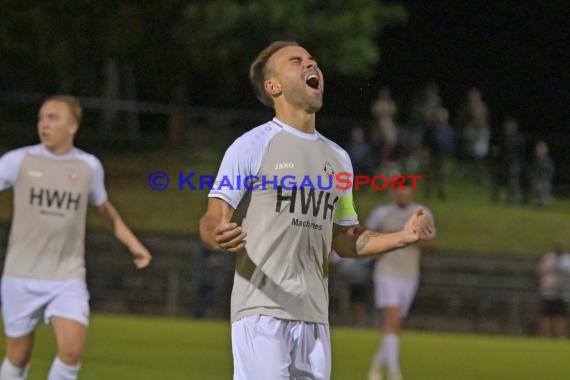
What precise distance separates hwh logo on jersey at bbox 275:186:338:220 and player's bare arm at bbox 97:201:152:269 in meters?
3.16

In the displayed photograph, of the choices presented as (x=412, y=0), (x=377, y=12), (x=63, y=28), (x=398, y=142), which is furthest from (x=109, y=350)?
(x=412, y=0)

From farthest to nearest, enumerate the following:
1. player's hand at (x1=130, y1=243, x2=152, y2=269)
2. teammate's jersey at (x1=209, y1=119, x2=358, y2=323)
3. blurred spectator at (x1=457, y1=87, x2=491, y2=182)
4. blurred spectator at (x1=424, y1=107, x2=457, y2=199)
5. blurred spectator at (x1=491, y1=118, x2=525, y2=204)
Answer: blurred spectator at (x1=491, y1=118, x2=525, y2=204), blurred spectator at (x1=457, y1=87, x2=491, y2=182), blurred spectator at (x1=424, y1=107, x2=457, y2=199), player's hand at (x1=130, y1=243, x2=152, y2=269), teammate's jersey at (x1=209, y1=119, x2=358, y2=323)

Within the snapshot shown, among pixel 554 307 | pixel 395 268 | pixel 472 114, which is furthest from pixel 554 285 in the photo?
pixel 395 268

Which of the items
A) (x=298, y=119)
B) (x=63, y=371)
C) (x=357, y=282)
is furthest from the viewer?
(x=357, y=282)

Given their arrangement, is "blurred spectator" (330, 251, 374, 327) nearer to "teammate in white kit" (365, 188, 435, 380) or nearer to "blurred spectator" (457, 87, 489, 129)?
"blurred spectator" (457, 87, 489, 129)

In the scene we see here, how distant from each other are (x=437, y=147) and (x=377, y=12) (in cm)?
946

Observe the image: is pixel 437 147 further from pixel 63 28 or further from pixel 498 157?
pixel 63 28

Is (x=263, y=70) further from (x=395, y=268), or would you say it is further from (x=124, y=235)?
(x=395, y=268)

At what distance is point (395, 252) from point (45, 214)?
20.4 feet

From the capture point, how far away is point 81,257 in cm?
911

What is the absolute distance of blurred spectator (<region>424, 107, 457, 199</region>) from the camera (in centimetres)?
2989

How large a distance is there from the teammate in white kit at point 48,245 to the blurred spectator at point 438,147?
69.4 ft

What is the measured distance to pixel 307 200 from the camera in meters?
6.15

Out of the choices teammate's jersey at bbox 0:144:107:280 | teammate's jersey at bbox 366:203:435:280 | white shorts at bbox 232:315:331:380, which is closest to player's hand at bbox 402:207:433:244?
white shorts at bbox 232:315:331:380
